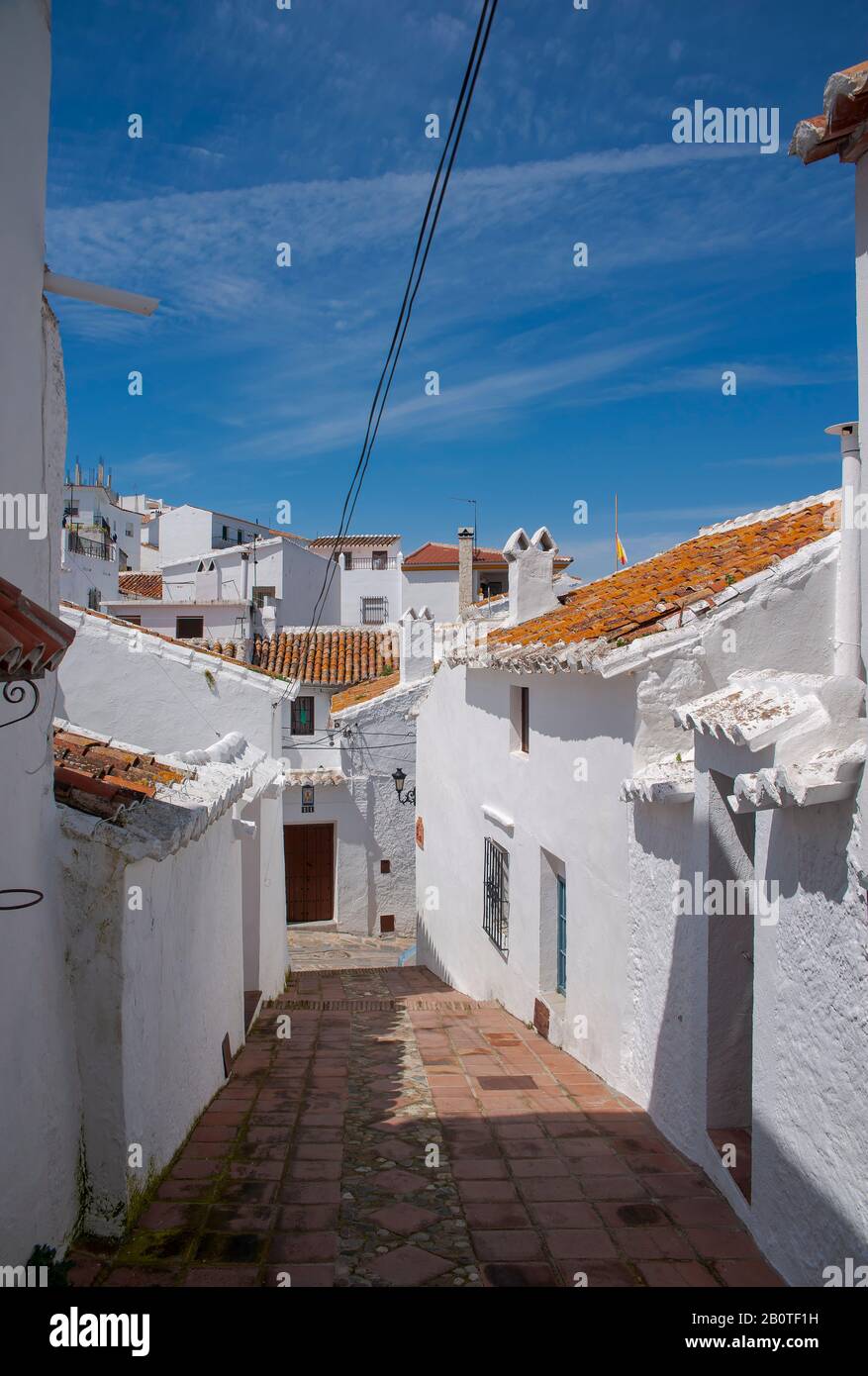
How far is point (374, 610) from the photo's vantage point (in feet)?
126

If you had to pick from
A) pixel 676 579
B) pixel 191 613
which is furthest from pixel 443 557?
pixel 676 579

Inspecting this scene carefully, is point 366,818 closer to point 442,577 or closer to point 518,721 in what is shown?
point 518,721

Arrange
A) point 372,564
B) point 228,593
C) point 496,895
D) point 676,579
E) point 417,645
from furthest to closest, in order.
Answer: point 372,564, point 228,593, point 417,645, point 496,895, point 676,579

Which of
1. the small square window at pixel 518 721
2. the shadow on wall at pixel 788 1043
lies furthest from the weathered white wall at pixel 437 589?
the shadow on wall at pixel 788 1043

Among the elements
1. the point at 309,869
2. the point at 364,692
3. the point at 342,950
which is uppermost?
the point at 364,692

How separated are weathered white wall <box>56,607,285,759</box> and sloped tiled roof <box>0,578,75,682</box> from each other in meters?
8.48

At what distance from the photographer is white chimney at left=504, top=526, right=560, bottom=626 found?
11891 mm

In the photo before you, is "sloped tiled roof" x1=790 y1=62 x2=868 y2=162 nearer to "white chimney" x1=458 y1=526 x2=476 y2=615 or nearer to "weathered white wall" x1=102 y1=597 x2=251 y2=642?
A: "white chimney" x1=458 y1=526 x2=476 y2=615

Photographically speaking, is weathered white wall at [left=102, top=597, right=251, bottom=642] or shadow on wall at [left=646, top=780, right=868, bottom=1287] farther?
weathered white wall at [left=102, top=597, right=251, bottom=642]

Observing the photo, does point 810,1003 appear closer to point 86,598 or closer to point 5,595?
point 5,595

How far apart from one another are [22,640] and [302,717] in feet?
63.9

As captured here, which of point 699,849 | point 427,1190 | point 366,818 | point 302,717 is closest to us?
point 427,1190

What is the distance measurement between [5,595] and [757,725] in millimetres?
3025

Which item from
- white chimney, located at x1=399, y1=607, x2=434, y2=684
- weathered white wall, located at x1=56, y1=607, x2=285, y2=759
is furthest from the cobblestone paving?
weathered white wall, located at x1=56, y1=607, x2=285, y2=759
